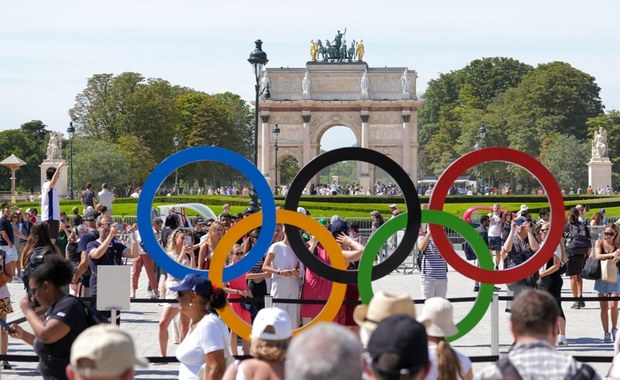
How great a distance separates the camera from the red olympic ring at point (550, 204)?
431 inches

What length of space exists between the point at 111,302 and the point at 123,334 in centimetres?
692

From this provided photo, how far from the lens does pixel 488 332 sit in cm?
1573

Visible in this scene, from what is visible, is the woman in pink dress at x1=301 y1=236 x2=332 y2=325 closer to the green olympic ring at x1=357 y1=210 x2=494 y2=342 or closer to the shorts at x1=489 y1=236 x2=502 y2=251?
the green olympic ring at x1=357 y1=210 x2=494 y2=342

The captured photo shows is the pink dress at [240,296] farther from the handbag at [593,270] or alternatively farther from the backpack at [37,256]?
the handbag at [593,270]

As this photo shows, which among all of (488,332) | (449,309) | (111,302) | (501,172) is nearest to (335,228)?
(111,302)

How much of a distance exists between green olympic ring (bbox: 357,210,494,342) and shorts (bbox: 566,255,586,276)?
253 inches

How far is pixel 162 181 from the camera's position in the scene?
11.1 meters

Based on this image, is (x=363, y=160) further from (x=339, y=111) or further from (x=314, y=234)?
(x=339, y=111)

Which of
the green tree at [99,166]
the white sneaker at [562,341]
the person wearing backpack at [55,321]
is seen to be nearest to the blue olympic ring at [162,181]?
the person wearing backpack at [55,321]

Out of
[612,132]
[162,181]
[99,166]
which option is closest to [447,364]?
[162,181]

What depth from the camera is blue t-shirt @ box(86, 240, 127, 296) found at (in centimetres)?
1391

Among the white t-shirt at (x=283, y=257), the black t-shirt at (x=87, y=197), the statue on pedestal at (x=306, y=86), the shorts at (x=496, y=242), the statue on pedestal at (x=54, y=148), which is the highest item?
the statue on pedestal at (x=306, y=86)

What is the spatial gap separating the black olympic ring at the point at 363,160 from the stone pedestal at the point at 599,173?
65066mm

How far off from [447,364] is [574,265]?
12162 mm
